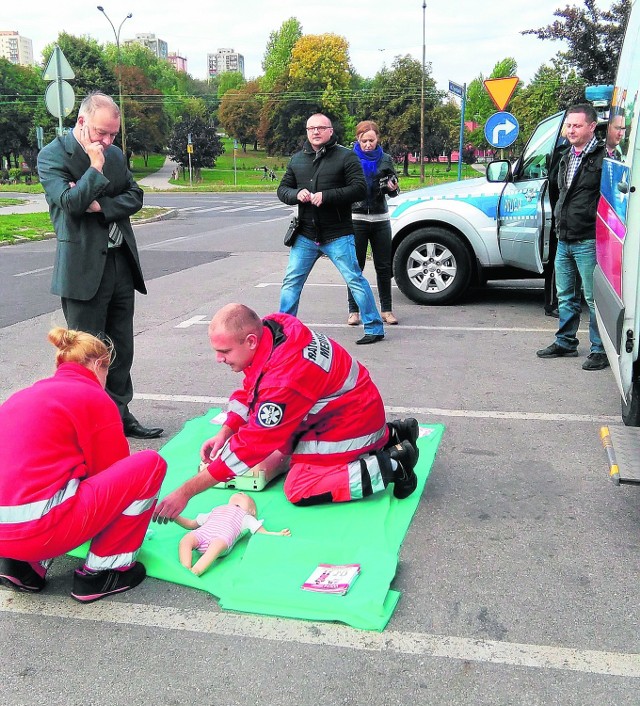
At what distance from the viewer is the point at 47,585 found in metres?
3.21

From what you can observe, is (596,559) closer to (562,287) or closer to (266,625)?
(266,625)

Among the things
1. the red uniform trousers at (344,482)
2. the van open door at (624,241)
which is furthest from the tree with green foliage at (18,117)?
the red uniform trousers at (344,482)

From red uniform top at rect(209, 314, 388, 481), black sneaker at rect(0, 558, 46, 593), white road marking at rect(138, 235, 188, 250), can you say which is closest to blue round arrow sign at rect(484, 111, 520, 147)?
white road marking at rect(138, 235, 188, 250)

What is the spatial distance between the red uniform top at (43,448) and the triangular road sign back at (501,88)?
1234cm

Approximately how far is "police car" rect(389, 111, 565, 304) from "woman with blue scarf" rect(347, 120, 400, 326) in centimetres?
97

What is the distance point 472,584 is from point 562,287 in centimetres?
393

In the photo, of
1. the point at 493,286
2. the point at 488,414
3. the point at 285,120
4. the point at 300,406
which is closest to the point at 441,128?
the point at 285,120

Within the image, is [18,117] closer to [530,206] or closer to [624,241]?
[530,206]

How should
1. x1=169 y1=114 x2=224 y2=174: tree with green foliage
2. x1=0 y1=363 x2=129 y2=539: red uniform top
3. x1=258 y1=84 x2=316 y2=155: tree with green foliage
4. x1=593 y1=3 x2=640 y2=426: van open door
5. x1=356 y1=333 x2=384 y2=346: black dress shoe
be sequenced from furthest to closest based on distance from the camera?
x1=258 y1=84 x2=316 y2=155: tree with green foliage < x1=169 y1=114 x2=224 y2=174: tree with green foliage < x1=356 y1=333 x2=384 y2=346: black dress shoe < x1=593 y1=3 x2=640 y2=426: van open door < x1=0 y1=363 x2=129 y2=539: red uniform top

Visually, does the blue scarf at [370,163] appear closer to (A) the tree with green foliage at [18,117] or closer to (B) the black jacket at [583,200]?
(B) the black jacket at [583,200]

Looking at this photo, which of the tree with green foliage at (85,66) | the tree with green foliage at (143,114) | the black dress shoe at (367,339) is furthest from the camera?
the tree with green foliage at (143,114)

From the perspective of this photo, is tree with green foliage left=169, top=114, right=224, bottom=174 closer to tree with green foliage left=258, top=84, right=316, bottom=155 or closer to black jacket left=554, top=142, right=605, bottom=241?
tree with green foliage left=258, top=84, right=316, bottom=155

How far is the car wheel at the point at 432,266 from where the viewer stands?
871 cm

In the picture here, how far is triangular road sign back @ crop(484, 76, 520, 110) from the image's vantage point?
13.5 meters
